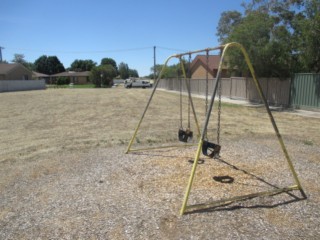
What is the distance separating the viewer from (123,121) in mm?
12555

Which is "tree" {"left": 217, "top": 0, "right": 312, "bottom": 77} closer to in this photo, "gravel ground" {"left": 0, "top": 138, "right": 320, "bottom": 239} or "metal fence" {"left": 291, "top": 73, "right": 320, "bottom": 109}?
"metal fence" {"left": 291, "top": 73, "right": 320, "bottom": 109}

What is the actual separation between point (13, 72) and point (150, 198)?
51.6 meters

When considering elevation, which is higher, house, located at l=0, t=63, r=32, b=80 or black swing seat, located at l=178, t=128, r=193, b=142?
house, located at l=0, t=63, r=32, b=80

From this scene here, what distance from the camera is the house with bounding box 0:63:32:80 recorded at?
47781 mm

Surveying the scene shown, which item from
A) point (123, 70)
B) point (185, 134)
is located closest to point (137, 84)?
point (185, 134)

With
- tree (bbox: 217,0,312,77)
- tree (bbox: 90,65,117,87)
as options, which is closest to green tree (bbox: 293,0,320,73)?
tree (bbox: 217,0,312,77)

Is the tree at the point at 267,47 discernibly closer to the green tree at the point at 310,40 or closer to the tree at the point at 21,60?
the green tree at the point at 310,40

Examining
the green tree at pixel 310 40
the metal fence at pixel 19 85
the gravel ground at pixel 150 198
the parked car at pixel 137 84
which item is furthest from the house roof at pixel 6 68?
the gravel ground at pixel 150 198

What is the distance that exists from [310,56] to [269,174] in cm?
1193

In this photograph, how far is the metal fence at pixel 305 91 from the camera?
50.4 ft

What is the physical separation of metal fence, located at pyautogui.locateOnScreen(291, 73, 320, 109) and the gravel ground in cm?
980

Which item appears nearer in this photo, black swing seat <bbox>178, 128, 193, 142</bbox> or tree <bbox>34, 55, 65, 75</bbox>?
black swing seat <bbox>178, 128, 193, 142</bbox>

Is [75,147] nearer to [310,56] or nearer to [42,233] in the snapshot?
[42,233]

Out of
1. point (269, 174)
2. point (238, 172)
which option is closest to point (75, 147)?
point (238, 172)
